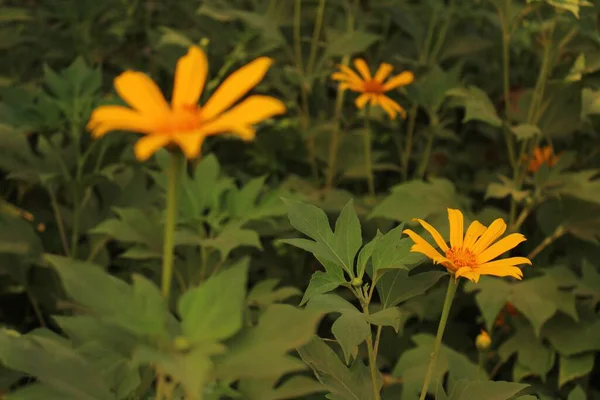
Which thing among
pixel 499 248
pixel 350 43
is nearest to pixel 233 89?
pixel 499 248

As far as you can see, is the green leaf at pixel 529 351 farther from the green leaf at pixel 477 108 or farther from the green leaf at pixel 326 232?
the green leaf at pixel 326 232

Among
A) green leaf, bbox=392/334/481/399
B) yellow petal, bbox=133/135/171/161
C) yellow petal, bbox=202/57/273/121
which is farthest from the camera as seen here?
green leaf, bbox=392/334/481/399

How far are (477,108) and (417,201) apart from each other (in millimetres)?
264

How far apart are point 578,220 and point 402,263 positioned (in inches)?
44.4

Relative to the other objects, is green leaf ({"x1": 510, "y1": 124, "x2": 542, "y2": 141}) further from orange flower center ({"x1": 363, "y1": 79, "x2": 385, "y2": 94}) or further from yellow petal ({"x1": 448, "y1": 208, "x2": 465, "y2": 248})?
yellow petal ({"x1": 448, "y1": 208, "x2": 465, "y2": 248})

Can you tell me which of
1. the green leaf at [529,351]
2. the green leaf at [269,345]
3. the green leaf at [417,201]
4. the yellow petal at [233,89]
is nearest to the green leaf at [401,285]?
the green leaf at [269,345]

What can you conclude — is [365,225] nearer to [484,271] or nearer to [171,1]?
[484,271]

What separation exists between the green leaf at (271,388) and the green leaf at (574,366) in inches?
36.3

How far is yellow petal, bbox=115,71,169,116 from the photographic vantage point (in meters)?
0.64

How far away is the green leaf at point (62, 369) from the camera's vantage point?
26.5 inches

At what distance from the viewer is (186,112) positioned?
65 cm

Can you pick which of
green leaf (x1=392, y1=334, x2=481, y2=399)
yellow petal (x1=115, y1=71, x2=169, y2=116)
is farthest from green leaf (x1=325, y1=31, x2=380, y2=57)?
yellow petal (x1=115, y1=71, x2=169, y2=116)

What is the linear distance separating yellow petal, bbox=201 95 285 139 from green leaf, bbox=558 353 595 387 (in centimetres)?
122

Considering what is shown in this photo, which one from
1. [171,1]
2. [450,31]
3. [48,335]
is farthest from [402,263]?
[171,1]
